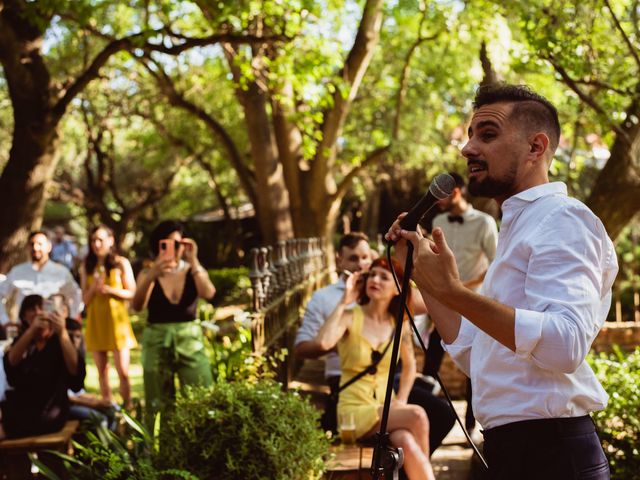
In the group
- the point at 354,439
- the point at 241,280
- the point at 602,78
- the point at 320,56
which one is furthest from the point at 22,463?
the point at 241,280

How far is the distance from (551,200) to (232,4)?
816 cm

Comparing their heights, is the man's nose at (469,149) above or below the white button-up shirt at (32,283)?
above

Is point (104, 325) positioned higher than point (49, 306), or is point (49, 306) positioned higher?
point (49, 306)

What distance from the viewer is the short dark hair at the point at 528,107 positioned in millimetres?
2607

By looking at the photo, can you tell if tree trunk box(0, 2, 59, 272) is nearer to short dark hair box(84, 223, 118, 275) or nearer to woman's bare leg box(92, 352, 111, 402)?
short dark hair box(84, 223, 118, 275)

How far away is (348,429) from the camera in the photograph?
518cm

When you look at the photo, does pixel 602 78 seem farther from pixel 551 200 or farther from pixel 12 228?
pixel 12 228

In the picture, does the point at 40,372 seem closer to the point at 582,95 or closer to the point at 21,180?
the point at 582,95

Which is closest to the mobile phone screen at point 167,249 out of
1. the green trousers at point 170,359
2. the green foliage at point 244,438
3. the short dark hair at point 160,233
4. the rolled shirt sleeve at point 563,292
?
the short dark hair at point 160,233

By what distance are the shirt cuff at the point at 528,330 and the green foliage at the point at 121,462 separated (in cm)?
221

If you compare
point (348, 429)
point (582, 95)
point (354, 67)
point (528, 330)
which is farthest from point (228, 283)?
point (528, 330)

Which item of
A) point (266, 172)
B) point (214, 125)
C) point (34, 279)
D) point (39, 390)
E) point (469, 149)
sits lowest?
point (39, 390)

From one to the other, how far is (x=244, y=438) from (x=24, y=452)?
8.04 feet

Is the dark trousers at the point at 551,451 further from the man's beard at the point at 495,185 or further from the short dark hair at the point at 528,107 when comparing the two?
the short dark hair at the point at 528,107
